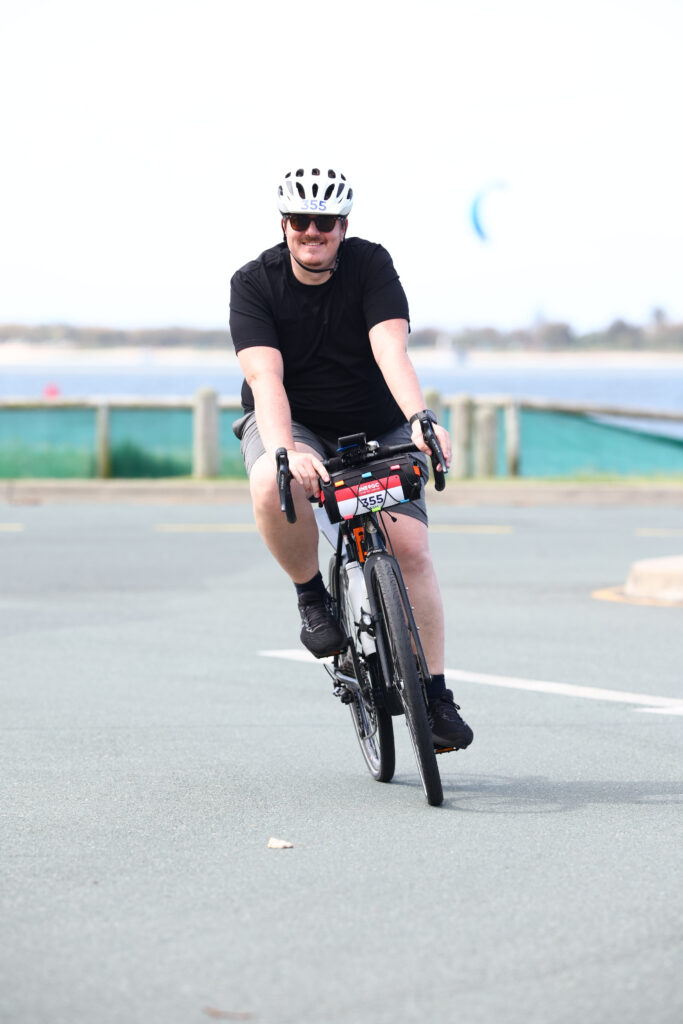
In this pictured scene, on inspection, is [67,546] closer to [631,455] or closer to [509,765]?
[509,765]

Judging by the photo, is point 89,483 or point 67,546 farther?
point 89,483

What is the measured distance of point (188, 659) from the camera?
9.03 metres

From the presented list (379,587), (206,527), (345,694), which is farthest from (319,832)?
(206,527)

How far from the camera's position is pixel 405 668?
5285mm

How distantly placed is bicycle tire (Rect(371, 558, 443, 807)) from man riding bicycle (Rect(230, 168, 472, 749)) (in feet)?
0.65

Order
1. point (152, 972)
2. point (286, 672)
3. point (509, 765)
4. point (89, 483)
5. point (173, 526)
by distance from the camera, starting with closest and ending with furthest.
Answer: point (152, 972) → point (509, 765) → point (286, 672) → point (173, 526) → point (89, 483)

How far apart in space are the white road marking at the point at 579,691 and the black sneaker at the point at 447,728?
6.63 ft

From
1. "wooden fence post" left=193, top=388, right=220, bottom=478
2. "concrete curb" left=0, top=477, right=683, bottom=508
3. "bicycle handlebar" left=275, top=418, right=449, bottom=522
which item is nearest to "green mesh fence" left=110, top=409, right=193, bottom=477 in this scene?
"wooden fence post" left=193, top=388, right=220, bottom=478

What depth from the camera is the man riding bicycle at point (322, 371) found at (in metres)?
5.63

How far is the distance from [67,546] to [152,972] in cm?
1193

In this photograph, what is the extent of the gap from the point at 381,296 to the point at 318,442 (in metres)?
0.58

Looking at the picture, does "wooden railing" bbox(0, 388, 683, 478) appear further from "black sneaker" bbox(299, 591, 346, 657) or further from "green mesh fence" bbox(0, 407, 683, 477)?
"black sneaker" bbox(299, 591, 346, 657)

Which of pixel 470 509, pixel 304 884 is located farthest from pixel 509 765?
pixel 470 509

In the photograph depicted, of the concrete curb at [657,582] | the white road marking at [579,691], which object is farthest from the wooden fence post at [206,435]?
the white road marking at [579,691]
